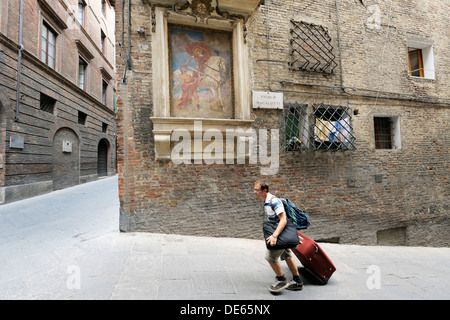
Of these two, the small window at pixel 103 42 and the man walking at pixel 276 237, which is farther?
the small window at pixel 103 42

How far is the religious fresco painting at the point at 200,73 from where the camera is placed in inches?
221

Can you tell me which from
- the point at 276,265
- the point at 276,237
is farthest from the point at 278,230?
the point at 276,265

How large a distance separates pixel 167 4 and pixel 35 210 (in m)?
6.81

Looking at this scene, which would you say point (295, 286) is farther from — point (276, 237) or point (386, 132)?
point (386, 132)

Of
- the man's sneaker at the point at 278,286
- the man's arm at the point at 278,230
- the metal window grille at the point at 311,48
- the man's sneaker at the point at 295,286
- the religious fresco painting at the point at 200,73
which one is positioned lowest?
the man's sneaker at the point at 295,286

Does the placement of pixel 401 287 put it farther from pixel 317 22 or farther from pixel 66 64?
pixel 66 64

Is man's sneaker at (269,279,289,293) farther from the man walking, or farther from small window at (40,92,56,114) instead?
small window at (40,92,56,114)

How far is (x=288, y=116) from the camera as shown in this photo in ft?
21.0

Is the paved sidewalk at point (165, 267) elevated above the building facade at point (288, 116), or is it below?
below

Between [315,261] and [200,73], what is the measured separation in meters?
4.71

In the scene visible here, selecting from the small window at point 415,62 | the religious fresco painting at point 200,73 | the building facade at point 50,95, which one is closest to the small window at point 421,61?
the small window at point 415,62

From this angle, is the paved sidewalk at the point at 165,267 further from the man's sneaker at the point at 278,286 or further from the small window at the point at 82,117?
the small window at the point at 82,117

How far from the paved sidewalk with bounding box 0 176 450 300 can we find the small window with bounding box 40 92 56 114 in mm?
6570

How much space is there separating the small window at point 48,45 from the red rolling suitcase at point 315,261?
1295 centimetres
